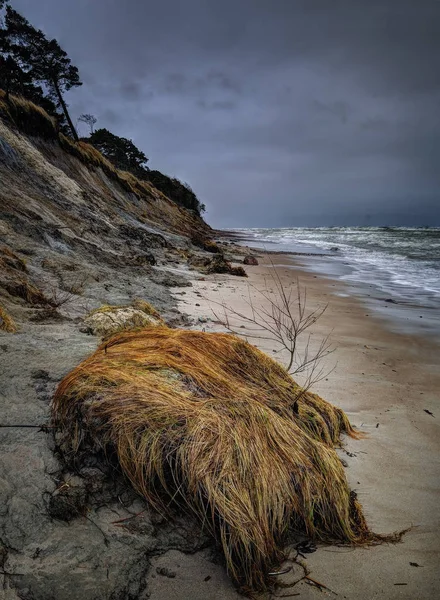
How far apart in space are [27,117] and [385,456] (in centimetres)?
1878

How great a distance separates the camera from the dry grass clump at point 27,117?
14617mm

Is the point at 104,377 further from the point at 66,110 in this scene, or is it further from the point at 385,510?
the point at 66,110

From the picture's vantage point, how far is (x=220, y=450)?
2.02m

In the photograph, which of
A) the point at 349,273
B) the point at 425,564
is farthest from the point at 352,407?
the point at 349,273

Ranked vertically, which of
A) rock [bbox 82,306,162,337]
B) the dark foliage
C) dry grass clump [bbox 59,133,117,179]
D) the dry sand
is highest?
the dark foliage

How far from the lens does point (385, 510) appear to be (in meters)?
2.23

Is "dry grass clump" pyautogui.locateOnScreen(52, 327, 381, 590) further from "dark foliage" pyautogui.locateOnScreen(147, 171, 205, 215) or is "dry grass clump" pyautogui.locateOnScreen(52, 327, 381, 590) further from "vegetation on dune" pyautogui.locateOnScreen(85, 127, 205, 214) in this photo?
"dark foliage" pyautogui.locateOnScreen(147, 171, 205, 215)

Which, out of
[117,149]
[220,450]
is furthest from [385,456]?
[117,149]

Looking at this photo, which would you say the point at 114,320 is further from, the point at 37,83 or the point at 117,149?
the point at 117,149

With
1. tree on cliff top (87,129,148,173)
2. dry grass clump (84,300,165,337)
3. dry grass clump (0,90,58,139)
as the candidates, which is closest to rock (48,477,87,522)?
dry grass clump (84,300,165,337)

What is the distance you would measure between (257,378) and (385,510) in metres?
1.27

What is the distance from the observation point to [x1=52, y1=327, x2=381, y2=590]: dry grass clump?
5.85 ft

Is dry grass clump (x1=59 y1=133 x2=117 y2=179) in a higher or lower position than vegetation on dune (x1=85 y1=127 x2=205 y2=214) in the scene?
lower

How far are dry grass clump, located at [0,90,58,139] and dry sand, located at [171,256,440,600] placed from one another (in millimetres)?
13966
